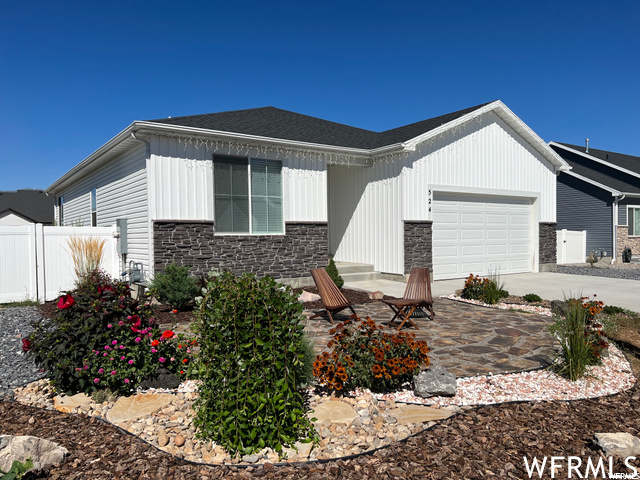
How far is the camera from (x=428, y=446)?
2.62m

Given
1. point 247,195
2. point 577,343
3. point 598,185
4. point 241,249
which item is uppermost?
point 598,185

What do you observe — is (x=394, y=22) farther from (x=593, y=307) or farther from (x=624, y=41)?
(x=593, y=307)

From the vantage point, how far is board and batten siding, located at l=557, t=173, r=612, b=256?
63.7ft

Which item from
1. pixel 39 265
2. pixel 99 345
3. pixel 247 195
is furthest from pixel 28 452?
pixel 39 265

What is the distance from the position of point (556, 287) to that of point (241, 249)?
26.5ft

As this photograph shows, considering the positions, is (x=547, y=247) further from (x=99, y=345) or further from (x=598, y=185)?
(x=99, y=345)

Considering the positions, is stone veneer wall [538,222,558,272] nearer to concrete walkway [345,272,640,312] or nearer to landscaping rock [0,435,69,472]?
concrete walkway [345,272,640,312]

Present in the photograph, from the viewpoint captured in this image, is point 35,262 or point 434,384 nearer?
point 434,384

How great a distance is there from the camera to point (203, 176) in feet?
29.4

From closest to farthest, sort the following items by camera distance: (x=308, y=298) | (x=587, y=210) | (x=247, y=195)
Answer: (x=308, y=298) → (x=247, y=195) → (x=587, y=210)

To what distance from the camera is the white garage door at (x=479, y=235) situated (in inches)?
461

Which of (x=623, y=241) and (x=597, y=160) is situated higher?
(x=597, y=160)

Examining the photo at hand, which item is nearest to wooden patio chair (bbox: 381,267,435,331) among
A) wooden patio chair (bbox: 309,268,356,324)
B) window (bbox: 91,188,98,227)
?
wooden patio chair (bbox: 309,268,356,324)

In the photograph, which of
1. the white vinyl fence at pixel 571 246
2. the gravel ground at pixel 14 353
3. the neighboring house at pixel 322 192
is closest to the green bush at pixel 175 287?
the neighboring house at pixel 322 192
